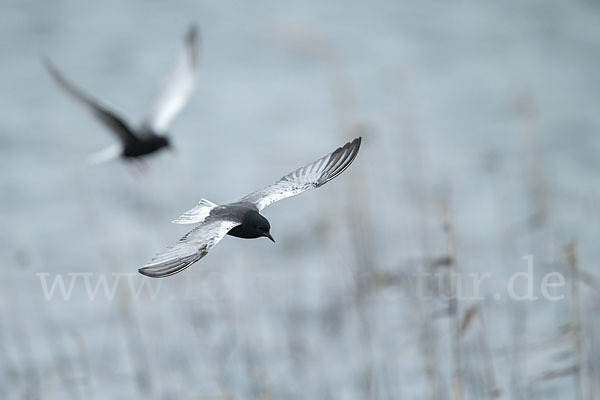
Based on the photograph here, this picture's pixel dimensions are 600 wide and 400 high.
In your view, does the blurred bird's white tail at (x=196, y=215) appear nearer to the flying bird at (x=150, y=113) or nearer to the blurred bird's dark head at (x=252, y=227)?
the blurred bird's dark head at (x=252, y=227)

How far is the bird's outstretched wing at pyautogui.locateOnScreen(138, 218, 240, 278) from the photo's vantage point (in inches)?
69.6

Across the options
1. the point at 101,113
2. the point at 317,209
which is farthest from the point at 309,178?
the point at 317,209

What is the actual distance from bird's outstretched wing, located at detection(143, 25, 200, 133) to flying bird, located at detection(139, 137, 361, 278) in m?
2.24

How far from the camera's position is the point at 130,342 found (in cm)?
424

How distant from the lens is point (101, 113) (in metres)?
3.72

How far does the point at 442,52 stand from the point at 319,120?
2.07m

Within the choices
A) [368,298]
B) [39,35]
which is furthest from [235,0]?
[368,298]

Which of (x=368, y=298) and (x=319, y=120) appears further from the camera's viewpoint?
(x=319, y=120)

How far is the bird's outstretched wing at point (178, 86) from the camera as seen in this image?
14.6 ft

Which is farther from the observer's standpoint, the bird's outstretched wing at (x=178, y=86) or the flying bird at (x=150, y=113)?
the bird's outstretched wing at (x=178, y=86)

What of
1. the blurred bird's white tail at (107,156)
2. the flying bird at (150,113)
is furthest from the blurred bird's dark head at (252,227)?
the blurred bird's white tail at (107,156)

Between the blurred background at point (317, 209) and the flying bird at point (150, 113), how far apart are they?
0.84 feet

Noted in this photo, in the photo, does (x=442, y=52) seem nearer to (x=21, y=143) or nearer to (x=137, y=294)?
(x=21, y=143)

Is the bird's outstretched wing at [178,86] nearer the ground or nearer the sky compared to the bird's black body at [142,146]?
nearer the sky
